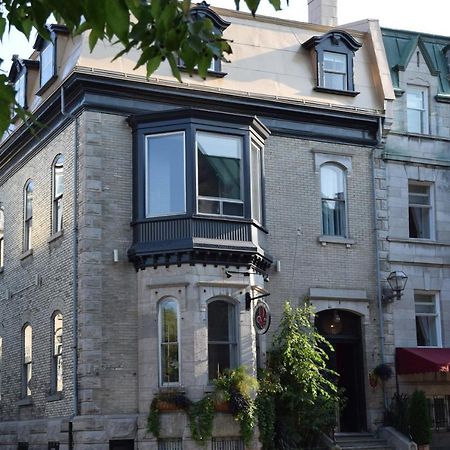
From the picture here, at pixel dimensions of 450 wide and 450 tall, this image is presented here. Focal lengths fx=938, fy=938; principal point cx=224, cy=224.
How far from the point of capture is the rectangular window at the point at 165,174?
21062 millimetres

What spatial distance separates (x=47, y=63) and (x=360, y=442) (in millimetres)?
12237

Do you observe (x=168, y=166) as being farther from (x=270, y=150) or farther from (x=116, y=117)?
(x=270, y=150)

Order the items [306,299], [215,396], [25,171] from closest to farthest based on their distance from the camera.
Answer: [215,396], [306,299], [25,171]

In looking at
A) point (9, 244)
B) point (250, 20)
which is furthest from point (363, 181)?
point (9, 244)

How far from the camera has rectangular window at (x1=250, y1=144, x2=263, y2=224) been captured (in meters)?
22.1

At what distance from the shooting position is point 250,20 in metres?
24.3

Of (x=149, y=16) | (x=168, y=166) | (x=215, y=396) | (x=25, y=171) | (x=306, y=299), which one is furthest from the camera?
(x=25, y=171)

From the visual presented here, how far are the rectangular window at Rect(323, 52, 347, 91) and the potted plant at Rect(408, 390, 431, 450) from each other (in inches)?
318

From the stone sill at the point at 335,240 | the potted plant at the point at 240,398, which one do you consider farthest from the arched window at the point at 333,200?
the potted plant at the point at 240,398

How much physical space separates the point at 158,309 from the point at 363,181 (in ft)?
22.4

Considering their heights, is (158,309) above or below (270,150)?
below

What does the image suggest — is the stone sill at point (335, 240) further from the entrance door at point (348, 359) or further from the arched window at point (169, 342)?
the arched window at point (169, 342)

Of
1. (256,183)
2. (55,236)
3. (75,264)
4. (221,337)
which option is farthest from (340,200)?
(55,236)

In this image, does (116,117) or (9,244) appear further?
(9,244)
